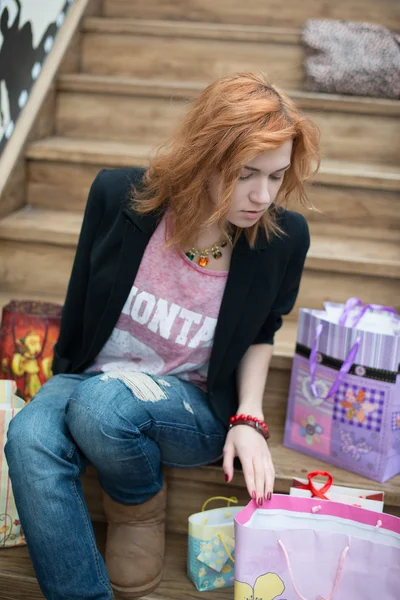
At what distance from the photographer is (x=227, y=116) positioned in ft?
3.74

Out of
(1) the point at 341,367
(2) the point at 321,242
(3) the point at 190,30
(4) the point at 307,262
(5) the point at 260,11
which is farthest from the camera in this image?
(5) the point at 260,11

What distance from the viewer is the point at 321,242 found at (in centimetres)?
190

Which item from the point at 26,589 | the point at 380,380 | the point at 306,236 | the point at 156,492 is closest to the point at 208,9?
the point at 306,236

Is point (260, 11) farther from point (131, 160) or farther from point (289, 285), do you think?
point (289, 285)

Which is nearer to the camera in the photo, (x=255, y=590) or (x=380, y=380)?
(x=255, y=590)

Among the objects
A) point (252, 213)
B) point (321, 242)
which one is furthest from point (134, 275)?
point (321, 242)

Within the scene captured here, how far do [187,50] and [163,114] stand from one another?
0.31m

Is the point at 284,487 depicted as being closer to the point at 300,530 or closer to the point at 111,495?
the point at 300,530

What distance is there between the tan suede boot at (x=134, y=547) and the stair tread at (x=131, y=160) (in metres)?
0.99

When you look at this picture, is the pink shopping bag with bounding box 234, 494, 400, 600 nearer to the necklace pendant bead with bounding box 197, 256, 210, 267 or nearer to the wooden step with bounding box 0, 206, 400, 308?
the necklace pendant bead with bounding box 197, 256, 210, 267

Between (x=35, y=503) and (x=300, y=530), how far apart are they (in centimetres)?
45

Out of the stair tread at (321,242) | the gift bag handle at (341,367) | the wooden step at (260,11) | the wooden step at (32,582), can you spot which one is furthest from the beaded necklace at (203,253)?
the wooden step at (260,11)

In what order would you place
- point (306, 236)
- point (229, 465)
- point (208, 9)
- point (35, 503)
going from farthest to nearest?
point (208, 9), point (306, 236), point (229, 465), point (35, 503)

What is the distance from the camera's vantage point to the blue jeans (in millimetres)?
1119
